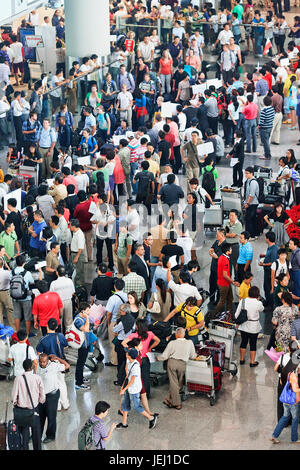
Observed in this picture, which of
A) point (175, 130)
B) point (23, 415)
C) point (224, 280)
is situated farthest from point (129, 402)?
point (175, 130)

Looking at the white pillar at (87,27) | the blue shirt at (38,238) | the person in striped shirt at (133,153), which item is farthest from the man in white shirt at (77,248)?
the white pillar at (87,27)

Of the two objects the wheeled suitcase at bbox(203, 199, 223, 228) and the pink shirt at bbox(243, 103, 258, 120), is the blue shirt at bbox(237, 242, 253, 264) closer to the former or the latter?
the wheeled suitcase at bbox(203, 199, 223, 228)

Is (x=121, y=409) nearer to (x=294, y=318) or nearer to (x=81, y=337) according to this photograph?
(x=81, y=337)

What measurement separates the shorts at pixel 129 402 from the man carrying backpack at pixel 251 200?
18.4ft

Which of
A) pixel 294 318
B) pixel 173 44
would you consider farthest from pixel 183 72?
pixel 294 318

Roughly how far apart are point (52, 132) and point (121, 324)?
7.03 metres

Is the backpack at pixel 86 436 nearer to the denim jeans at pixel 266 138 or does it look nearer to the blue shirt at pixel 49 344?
the blue shirt at pixel 49 344

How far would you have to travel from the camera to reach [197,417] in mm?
11664

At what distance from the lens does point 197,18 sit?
2736 centimetres

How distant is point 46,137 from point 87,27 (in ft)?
17.6

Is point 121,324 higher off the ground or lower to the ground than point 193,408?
higher

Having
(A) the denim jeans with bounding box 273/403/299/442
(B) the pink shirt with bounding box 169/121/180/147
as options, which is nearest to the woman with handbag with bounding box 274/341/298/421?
(A) the denim jeans with bounding box 273/403/299/442

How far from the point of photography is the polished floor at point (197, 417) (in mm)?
11133

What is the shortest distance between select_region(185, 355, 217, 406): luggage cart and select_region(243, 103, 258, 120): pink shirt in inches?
357
